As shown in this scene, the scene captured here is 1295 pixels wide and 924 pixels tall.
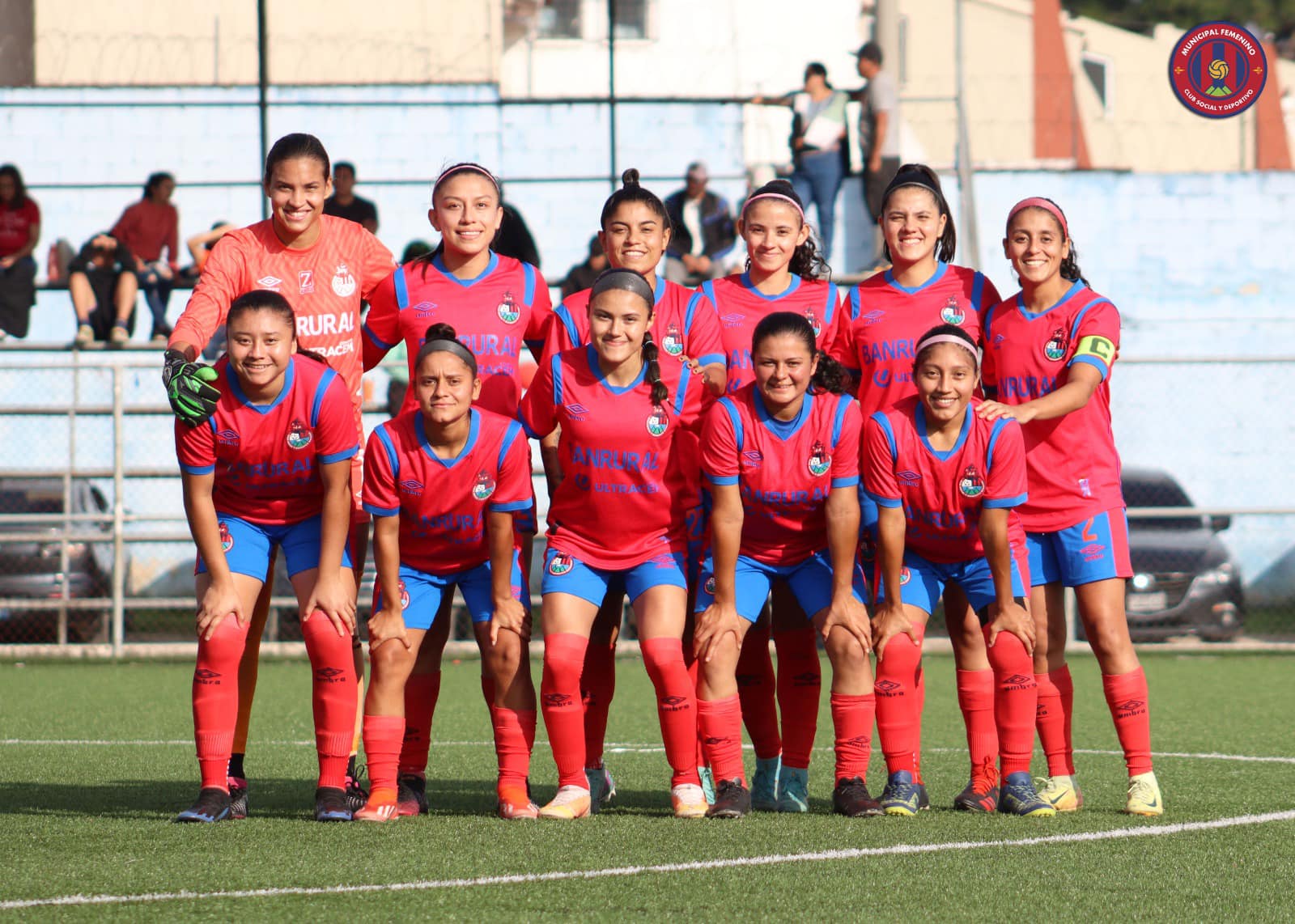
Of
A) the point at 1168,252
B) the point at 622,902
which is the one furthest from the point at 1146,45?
the point at 622,902

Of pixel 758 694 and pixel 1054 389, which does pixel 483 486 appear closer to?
pixel 758 694

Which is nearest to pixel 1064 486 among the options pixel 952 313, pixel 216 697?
pixel 952 313

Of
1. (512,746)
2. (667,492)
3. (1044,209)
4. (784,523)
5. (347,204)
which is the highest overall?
(347,204)

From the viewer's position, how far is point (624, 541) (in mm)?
5840

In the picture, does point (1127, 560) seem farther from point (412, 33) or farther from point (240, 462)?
point (412, 33)

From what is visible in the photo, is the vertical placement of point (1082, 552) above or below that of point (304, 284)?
below

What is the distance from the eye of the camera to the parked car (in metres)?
13.5

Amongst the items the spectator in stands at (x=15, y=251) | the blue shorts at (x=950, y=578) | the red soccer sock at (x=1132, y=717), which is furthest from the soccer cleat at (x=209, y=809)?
the spectator in stands at (x=15, y=251)

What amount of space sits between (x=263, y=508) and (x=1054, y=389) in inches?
107

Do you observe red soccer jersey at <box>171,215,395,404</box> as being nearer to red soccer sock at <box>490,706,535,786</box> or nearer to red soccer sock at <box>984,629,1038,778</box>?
red soccer sock at <box>490,706,535,786</box>

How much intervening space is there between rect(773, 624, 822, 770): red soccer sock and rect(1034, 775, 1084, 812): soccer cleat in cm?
81

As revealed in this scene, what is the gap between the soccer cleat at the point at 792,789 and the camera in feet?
19.8

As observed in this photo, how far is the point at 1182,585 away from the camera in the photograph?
1392 centimetres

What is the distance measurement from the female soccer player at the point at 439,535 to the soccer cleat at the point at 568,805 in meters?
0.07
